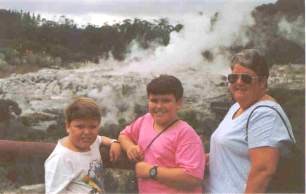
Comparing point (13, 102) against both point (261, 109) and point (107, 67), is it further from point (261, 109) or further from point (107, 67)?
point (261, 109)

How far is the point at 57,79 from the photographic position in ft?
6.02

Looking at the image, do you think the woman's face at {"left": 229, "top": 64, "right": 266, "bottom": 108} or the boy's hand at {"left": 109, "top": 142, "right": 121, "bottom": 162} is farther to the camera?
the boy's hand at {"left": 109, "top": 142, "right": 121, "bottom": 162}

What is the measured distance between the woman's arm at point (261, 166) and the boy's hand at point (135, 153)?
1.21ft

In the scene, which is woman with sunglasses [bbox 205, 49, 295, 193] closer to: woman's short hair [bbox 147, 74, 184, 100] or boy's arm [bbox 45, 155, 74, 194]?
woman's short hair [bbox 147, 74, 184, 100]

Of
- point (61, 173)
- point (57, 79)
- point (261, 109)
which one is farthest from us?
point (57, 79)

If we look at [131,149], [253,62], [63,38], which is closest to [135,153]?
[131,149]

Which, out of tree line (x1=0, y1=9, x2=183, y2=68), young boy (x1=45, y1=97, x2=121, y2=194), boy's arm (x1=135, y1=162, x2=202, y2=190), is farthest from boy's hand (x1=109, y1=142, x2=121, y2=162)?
tree line (x1=0, y1=9, x2=183, y2=68)

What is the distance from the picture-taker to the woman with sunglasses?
4.17 feet

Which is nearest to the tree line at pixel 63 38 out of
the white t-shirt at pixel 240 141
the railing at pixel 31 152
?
the railing at pixel 31 152

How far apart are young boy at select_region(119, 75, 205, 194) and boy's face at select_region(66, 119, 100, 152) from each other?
0.12 meters

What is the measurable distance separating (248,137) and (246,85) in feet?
0.55

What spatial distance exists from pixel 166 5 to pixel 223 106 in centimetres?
46

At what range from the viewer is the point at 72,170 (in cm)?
145

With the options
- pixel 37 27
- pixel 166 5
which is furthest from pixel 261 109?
pixel 37 27
